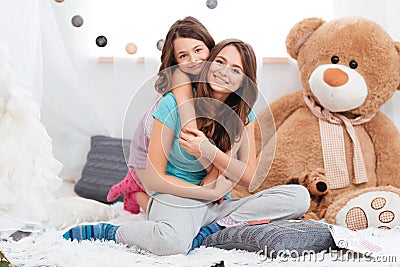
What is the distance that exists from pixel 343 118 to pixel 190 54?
28.7 inches

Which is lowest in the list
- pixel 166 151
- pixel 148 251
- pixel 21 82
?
pixel 148 251

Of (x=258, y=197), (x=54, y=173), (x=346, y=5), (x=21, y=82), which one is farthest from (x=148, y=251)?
(x=346, y=5)

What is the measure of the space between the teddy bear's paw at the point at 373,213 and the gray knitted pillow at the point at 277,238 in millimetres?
264

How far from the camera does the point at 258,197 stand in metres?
1.77

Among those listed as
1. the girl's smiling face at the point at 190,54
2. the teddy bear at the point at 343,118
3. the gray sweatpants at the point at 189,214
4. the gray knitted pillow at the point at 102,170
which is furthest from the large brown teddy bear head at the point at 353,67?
the gray knitted pillow at the point at 102,170

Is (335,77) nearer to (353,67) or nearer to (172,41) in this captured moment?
(353,67)

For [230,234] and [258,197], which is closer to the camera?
[230,234]

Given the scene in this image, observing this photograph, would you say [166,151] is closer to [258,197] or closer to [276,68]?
[258,197]

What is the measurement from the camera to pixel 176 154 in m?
1.68

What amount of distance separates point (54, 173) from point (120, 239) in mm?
386

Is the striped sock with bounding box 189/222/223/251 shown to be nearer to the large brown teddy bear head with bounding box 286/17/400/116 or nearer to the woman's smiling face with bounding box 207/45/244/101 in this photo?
the woman's smiling face with bounding box 207/45/244/101

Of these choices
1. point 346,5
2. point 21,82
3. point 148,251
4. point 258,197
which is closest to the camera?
point 148,251

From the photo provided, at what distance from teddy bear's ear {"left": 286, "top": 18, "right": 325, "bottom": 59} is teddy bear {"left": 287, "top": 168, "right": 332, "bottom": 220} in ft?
1.50

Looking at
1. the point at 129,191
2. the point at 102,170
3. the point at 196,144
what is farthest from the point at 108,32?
the point at 196,144
